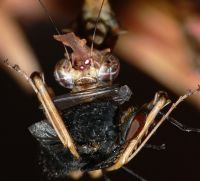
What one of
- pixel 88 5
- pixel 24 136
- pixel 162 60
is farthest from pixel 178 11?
pixel 24 136

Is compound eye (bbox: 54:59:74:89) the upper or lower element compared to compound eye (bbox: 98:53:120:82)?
upper

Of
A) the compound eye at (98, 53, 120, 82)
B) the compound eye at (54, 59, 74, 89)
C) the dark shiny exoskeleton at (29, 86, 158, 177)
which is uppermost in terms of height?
the compound eye at (54, 59, 74, 89)

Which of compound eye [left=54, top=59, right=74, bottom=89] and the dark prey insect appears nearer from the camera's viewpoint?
the dark prey insect

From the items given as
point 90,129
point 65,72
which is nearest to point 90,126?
point 90,129

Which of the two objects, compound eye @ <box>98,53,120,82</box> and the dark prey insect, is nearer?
the dark prey insect

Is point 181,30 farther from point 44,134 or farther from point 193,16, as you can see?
point 44,134
